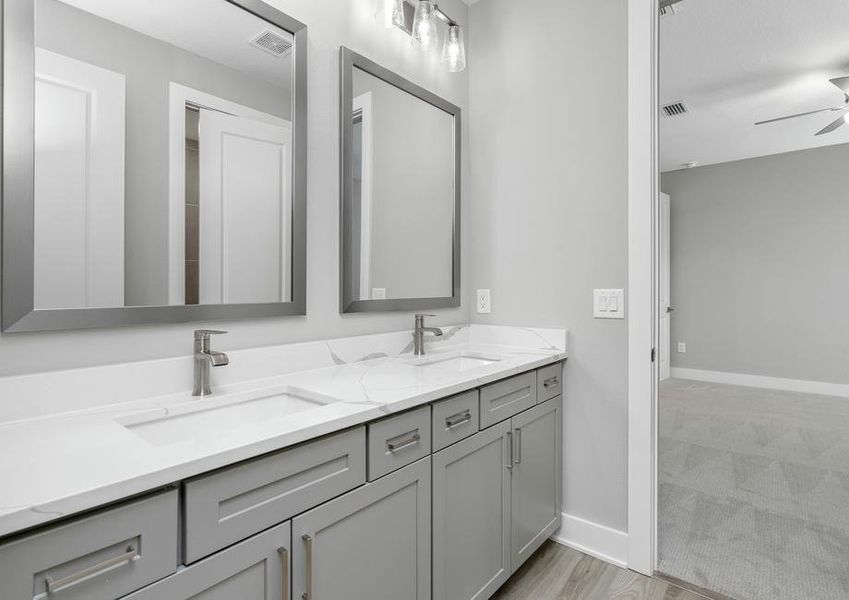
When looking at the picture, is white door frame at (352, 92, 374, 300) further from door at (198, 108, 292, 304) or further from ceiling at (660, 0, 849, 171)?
ceiling at (660, 0, 849, 171)

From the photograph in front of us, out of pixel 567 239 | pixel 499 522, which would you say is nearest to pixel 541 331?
pixel 567 239

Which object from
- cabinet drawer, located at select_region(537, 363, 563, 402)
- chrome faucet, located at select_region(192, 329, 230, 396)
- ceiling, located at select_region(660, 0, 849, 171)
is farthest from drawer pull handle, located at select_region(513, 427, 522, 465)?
ceiling, located at select_region(660, 0, 849, 171)

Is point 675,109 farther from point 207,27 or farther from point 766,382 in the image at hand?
point 207,27

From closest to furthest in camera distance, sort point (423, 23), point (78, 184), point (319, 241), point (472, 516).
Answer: point (78, 184) < point (472, 516) < point (319, 241) < point (423, 23)

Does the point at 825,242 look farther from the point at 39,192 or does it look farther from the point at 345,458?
the point at 39,192

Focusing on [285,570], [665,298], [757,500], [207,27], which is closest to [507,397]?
[285,570]

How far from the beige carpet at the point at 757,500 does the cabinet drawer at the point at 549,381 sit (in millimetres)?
799

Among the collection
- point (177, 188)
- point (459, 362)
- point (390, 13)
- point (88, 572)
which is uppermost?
point (390, 13)

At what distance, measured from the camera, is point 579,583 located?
173 centimetres

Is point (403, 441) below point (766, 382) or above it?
above

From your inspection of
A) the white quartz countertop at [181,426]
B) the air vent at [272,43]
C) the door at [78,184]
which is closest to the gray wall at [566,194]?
the white quartz countertop at [181,426]

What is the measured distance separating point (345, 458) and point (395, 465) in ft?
0.59

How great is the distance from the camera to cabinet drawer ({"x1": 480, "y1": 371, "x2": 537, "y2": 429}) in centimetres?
154

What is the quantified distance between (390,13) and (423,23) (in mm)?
181
